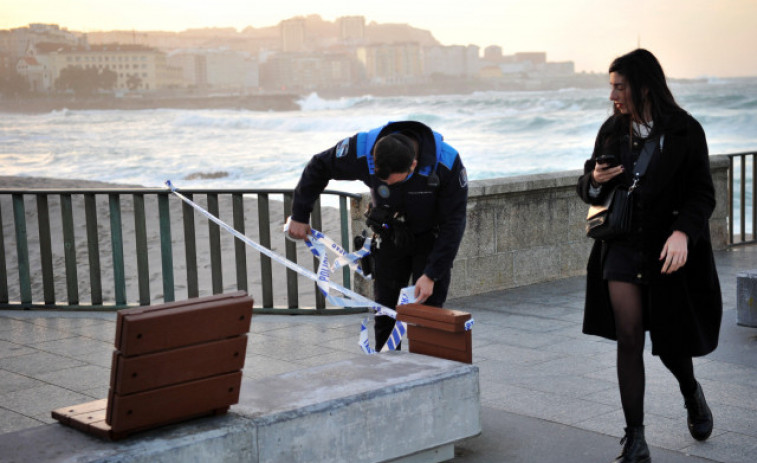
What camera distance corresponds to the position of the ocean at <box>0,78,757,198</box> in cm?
4234

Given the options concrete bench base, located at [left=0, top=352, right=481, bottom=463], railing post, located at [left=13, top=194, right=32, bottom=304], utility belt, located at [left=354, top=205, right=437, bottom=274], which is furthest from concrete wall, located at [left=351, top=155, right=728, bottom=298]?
concrete bench base, located at [left=0, top=352, right=481, bottom=463]

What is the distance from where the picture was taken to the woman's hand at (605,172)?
4133mm

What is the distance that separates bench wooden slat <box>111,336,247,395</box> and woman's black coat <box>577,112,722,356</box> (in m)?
1.73

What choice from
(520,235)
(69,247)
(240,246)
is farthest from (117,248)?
(520,235)

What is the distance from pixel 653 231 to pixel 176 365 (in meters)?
2.06

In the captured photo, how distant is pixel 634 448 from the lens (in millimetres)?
4156

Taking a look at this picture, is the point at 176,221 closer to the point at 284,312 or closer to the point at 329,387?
the point at 284,312

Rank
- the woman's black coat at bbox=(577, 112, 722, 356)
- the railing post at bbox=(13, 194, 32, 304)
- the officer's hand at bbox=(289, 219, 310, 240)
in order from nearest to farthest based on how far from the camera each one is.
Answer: the woman's black coat at bbox=(577, 112, 722, 356) → the officer's hand at bbox=(289, 219, 310, 240) → the railing post at bbox=(13, 194, 32, 304)

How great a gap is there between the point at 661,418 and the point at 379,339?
4.92 feet

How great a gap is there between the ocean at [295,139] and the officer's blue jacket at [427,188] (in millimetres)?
18760

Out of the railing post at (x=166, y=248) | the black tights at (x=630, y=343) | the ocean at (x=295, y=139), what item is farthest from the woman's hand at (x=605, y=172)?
the ocean at (x=295, y=139)

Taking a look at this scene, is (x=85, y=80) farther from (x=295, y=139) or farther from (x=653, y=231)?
(x=653, y=231)

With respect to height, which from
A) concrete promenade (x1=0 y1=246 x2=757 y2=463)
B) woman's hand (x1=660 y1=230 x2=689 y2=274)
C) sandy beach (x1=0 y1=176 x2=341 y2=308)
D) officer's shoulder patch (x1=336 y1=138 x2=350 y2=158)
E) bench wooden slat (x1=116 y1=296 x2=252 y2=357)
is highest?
officer's shoulder patch (x1=336 y1=138 x2=350 y2=158)

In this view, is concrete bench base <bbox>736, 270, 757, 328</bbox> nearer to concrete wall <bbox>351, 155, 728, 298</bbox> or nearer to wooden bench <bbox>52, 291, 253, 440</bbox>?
concrete wall <bbox>351, 155, 728, 298</bbox>
